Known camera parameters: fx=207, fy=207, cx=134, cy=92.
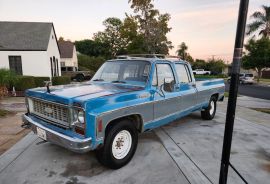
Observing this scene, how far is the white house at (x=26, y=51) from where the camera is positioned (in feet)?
62.6

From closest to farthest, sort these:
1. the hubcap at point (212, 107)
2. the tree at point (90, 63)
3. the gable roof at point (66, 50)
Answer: the hubcap at point (212, 107), the gable roof at point (66, 50), the tree at point (90, 63)

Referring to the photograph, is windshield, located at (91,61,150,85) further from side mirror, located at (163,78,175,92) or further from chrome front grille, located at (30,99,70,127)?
chrome front grille, located at (30,99,70,127)

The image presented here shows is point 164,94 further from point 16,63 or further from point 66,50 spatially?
point 66,50

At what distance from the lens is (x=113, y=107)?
3.49 meters

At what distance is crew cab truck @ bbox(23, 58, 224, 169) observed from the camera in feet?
10.7

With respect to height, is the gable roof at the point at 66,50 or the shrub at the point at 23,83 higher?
the gable roof at the point at 66,50

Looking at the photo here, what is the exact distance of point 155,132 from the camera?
581 cm

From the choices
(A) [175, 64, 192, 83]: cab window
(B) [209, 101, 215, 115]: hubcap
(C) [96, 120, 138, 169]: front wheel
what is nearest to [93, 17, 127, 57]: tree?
(B) [209, 101, 215, 115]: hubcap

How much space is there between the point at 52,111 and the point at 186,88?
3.47 m

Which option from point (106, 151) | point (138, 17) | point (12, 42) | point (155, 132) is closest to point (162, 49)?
point (138, 17)

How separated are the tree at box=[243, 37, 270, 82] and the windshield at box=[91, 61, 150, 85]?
28632 millimetres

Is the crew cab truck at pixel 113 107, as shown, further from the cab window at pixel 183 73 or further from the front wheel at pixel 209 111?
the front wheel at pixel 209 111

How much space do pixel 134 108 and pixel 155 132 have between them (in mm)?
2146

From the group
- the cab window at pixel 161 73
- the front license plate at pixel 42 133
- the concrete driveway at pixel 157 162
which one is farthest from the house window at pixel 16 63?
the cab window at pixel 161 73
